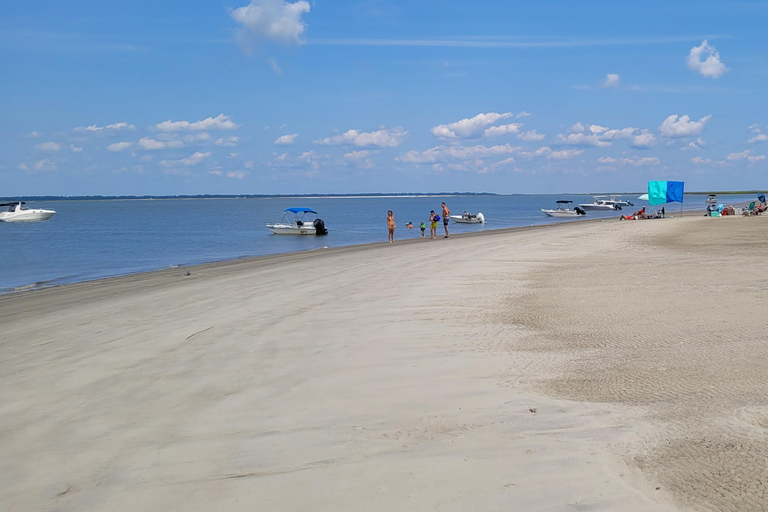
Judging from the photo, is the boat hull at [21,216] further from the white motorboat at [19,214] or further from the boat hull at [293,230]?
the boat hull at [293,230]

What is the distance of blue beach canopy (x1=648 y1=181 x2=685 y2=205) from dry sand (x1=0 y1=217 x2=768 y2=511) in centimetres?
3755

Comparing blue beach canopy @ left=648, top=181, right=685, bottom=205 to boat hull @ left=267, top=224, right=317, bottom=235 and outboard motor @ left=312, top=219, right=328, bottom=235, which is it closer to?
outboard motor @ left=312, top=219, right=328, bottom=235

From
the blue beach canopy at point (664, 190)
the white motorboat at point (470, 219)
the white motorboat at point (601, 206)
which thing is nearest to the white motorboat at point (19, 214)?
the white motorboat at point (470, 219)

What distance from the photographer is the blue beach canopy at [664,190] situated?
4547 cm

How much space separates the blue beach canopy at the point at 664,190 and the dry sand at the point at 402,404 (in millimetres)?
37553

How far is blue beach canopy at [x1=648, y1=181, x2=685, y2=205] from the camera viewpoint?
45.5m

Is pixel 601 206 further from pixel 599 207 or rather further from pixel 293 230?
pixel 293 230

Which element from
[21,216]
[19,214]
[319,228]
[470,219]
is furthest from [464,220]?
[19,214]

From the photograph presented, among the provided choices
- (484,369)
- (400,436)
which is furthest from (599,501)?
(484,369)

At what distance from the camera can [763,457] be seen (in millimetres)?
3811

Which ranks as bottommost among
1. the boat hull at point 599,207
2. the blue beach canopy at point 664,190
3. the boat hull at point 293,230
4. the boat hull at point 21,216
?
the boat hull at point 599,207

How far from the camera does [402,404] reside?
5.26 meters

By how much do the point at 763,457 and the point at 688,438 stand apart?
45cm

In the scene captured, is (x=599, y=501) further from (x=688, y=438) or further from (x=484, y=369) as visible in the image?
(x=484, y=369)
